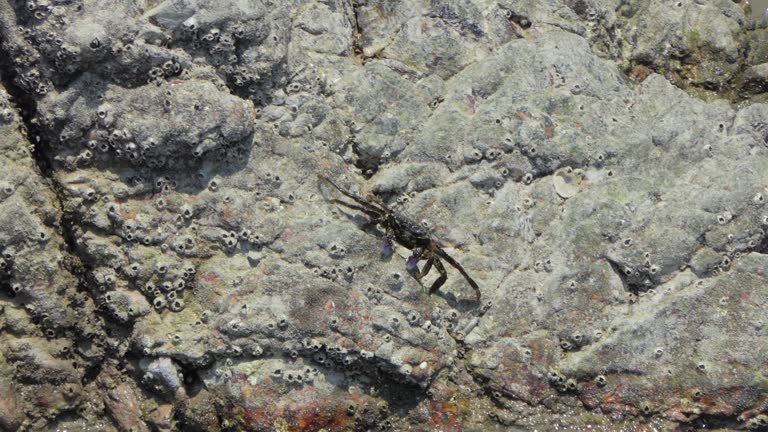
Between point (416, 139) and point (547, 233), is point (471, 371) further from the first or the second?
point (416, 139)

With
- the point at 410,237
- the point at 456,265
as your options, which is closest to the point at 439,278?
the point at 456,265

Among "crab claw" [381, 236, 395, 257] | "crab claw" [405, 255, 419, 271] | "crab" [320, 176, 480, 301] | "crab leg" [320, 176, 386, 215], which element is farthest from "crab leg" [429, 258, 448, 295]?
"crab leg" [320, 176, 386, 215]

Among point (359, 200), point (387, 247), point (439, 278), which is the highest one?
point (359, 200)

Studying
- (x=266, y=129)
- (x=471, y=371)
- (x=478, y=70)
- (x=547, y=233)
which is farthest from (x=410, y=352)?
(x=478, y=70)

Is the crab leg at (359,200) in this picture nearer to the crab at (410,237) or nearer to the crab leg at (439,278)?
the crab at (410,237)

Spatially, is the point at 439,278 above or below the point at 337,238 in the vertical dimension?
below

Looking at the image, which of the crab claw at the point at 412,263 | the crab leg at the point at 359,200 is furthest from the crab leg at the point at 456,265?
the crab leg at the point at 359,200

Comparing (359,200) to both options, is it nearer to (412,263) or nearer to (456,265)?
(412,263)
